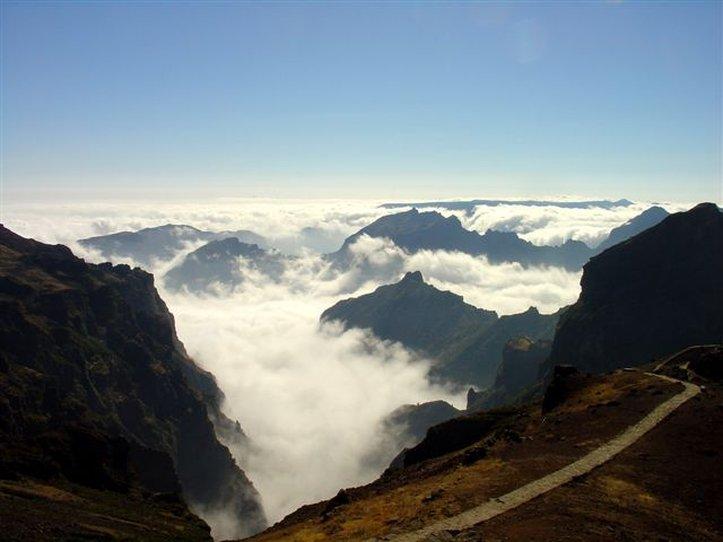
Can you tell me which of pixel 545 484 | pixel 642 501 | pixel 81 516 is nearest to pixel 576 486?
pixel 545 484

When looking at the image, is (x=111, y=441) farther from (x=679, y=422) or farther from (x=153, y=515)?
(x=679, y=422)

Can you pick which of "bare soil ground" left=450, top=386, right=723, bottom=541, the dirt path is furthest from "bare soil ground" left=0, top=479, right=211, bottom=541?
"bare soil ground" left=450, top=386, right=723, bottom=541

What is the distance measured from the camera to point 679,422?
56.2m

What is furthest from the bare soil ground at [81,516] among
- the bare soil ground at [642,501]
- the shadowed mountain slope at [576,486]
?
the bare soil ground at [642,501]

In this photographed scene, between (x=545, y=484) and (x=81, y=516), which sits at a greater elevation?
(x=545, y=484)

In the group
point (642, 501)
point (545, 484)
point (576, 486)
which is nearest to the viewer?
point (642, 501)

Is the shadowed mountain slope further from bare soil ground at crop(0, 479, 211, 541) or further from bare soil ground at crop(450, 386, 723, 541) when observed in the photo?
bare soil ground at crop(0, 479, 211, 541)

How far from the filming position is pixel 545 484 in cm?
4397

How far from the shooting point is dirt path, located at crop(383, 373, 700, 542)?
3806 cm

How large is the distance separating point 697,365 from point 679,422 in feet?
89.0

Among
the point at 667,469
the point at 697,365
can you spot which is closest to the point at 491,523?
the point at 667,469

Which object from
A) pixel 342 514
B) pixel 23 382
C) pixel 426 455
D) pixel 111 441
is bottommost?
pixel 23 382

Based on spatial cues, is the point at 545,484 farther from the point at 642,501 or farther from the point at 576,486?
the point at 642,501

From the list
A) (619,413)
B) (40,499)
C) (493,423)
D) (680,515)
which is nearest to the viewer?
(680,515)
